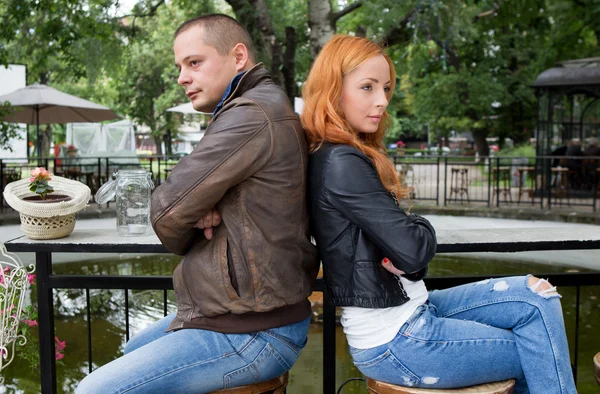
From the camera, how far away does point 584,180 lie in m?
16.7

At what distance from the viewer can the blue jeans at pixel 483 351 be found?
2084 millimetres

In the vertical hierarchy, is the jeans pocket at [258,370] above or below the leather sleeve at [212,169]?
below

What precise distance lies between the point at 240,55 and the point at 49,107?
59.3ft

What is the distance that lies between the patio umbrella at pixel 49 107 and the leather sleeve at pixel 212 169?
1594 cm

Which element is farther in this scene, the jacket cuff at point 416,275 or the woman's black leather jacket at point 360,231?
the jacket cuff at point 416,275

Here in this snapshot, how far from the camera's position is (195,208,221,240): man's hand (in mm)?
2029

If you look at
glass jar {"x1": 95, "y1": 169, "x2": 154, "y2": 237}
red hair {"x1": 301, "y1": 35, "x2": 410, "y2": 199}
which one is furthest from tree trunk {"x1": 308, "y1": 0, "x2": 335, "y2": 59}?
red hair {"x1": 301, "y1": 35, "x2": 410, "y2": 199}

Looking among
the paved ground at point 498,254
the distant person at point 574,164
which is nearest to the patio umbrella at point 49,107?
the paved ground at point 498,254

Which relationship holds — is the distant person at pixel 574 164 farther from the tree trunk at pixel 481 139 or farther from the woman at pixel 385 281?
the woman at pixel 385 281

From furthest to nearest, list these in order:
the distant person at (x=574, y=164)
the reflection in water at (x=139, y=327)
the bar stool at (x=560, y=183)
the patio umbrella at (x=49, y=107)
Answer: the distant person at (x=574, y=164) → the patio umbrella at (x=49, y=107) → the bar stool at (x=560, y=183) → the reflection in water at (x=139, y=327)

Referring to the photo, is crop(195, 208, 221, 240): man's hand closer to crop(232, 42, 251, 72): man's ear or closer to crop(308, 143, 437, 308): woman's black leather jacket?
crop(308, 143, 437, 308): woman's black leather jacket

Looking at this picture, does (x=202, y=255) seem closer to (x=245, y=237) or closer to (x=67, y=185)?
(x=245, y=237)

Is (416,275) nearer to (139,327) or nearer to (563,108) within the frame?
(139,327)

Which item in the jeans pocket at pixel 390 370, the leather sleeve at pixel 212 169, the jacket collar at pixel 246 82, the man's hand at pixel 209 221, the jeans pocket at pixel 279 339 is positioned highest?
the jacket collar at pixel 246 82
